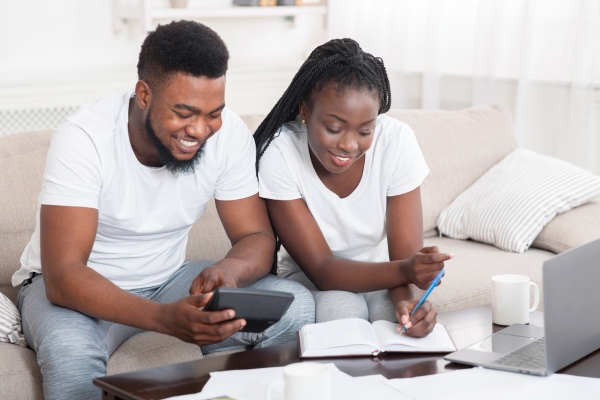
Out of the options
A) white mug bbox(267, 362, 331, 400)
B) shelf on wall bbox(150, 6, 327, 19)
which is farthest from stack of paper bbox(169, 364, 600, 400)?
shelf on wall bbox(150, 6, 327, 19)

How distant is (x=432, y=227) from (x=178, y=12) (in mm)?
1510

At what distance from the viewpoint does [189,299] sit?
1366 millimetres

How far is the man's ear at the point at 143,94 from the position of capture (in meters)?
1.59

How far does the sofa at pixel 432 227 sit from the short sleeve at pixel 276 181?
0.38m

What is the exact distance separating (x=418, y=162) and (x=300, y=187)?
306 mm

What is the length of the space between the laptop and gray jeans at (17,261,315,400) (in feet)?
1.46

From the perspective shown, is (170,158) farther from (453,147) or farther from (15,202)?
(453,147)

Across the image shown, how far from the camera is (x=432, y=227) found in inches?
101

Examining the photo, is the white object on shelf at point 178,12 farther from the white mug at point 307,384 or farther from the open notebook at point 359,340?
the white mug at point 307,384

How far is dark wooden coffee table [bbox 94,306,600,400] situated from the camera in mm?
1220

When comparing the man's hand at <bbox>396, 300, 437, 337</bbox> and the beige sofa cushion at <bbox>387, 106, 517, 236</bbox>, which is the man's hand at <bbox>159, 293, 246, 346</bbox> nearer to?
the man's hand at <bbox>396, 300, 437, 337</bbox>

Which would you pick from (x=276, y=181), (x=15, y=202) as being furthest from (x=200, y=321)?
(x=15, y=202)

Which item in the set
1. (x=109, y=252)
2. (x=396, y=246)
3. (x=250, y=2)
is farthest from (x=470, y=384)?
(x=250, y=2)

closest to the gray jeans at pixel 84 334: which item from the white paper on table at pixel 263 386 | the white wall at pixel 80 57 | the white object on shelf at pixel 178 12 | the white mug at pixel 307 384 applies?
the white paper on table at pixel 263 386
